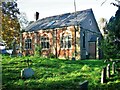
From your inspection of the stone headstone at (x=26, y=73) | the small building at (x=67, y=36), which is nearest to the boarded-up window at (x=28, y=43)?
the small building at (x=67, y=36)

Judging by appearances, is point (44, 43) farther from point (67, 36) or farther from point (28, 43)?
point (67, 36)

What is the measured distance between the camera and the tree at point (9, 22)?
3525cm

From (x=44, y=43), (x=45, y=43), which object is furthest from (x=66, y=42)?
(x=44, y=43)

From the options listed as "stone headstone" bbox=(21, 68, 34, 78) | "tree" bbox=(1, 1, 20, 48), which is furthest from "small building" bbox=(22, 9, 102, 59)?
"stone headstone" bbox=(21, 68, 34, 78)

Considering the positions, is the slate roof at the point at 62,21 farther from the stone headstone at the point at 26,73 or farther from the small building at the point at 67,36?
the stone headstone at the point at 26,73

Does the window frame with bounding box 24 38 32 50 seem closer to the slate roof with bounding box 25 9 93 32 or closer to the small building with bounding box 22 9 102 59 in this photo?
the small building with bounding box 22 9 102 59

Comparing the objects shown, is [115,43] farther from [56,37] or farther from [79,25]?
[56,37]

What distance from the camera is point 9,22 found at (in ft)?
119

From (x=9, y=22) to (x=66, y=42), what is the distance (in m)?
9.04

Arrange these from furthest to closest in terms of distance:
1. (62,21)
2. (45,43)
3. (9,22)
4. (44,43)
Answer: (44,43)
(45,43)
(62,21)
(9,22)

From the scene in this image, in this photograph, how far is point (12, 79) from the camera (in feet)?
48.4

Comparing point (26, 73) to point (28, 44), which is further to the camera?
point (28, 44)

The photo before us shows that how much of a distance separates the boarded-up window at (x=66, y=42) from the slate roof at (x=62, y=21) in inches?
74.7

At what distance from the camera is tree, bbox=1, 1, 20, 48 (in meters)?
35.2
